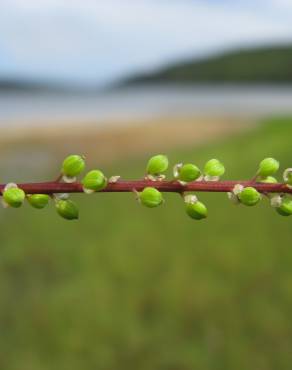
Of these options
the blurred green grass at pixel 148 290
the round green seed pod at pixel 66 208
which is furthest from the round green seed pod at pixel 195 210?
the blurred green grass at pixel 148 290

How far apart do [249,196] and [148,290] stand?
6.07 m

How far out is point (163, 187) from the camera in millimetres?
644

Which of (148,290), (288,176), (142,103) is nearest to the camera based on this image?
(288,176)

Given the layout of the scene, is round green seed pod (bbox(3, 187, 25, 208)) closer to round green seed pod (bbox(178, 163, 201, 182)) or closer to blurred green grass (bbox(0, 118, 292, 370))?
round green seed pod (bbox(178, 163, 201, 182))

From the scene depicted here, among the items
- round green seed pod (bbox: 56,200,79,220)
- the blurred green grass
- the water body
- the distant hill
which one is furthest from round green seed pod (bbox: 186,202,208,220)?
the distant hill

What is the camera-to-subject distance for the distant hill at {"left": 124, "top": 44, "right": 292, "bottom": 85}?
4125cm

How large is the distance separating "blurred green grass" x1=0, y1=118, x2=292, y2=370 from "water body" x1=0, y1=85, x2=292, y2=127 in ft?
49.7

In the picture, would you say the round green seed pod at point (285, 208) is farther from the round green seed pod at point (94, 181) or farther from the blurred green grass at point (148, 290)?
the blurred green grass at point (148, 290)

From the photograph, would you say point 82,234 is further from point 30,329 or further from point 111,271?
point 30,329

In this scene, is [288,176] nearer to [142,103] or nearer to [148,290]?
[148,290]

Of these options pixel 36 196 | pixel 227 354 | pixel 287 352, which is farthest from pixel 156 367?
pixel 36 196

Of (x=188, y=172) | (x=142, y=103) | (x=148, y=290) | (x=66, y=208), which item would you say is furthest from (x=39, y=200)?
(x=142, y=103)

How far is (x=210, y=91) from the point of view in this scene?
44344 millimetres

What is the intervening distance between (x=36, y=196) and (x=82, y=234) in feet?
25.4
